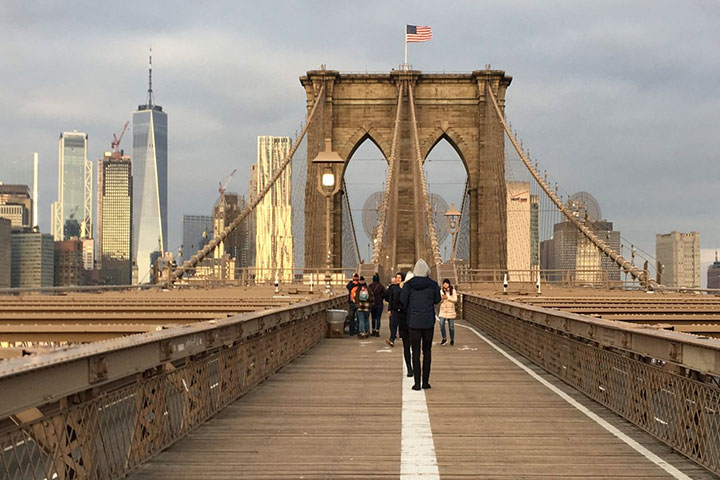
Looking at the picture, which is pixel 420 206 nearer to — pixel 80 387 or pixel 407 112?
pixel 407 112

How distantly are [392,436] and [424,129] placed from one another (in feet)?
241

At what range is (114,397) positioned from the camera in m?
6.92

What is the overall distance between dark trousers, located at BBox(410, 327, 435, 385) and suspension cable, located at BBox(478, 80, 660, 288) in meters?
32.5

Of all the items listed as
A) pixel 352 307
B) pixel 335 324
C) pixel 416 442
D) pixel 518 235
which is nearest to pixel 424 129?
pixel 352 307

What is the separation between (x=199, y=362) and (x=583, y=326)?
17.9 feet

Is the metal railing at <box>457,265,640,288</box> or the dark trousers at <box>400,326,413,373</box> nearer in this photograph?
the dark trousers at <box>400,326,413,373</box>

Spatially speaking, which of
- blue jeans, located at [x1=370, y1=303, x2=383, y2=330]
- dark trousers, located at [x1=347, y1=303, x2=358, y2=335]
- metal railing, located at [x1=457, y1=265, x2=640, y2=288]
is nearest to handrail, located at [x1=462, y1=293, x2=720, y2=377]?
blue jeans, located at [x1=370, y1=303, x2=383, y2=330]

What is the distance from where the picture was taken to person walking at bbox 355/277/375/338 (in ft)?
74.8

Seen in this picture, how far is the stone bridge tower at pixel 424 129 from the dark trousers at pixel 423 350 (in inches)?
2516

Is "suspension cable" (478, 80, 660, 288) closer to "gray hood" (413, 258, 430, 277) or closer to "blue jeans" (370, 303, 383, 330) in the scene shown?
"blue jeans" (370, 303, 383, 330)

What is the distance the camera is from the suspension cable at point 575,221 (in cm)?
4931

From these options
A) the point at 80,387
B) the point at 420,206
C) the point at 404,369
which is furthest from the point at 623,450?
the point at 420,206

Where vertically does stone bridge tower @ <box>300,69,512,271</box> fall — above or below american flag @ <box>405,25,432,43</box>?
below

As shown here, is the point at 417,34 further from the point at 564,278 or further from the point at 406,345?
the point at 406,345
